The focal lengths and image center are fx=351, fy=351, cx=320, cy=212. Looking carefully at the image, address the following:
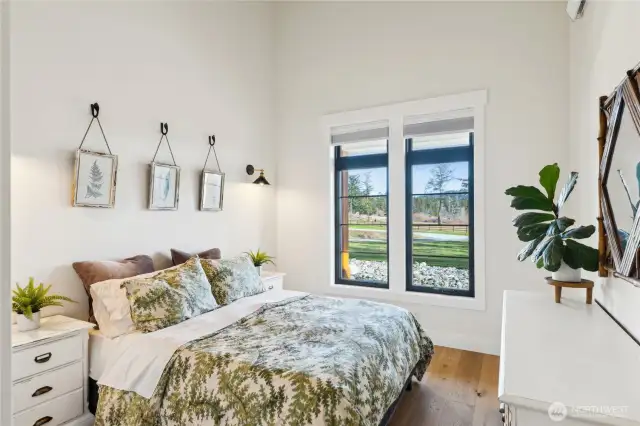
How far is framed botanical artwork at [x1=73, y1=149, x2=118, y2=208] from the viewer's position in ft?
7.92

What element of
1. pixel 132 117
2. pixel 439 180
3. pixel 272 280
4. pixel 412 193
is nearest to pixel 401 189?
pixel 412 193

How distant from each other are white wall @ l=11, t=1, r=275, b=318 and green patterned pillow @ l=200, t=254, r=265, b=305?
0.54 meters

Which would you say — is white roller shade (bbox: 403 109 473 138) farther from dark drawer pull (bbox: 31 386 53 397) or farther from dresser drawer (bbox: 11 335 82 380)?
dark drawer pull (bbox: 31 386 53 397)

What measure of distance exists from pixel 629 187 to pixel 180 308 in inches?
95.4

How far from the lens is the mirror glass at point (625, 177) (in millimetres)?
1291

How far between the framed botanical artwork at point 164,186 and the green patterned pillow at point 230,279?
0.62m

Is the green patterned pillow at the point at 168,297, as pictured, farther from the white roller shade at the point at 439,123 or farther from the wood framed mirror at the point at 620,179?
the white roller shade at the point at 439,123

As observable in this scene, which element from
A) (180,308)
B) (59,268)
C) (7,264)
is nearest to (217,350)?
(180,308)

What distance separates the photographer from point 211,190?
3.49m

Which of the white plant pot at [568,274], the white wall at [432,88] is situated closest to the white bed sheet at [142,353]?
the white plant pot at [568,274]

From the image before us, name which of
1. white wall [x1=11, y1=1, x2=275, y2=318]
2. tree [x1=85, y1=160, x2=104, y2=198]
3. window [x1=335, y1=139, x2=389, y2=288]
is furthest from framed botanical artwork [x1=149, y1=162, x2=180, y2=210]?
window [x1=335, y1=139, x2=389, y2=288]

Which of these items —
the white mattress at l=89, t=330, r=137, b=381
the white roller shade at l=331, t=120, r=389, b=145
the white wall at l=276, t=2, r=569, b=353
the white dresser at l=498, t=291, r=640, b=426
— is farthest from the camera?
the white roller shade at l=331, t=120, r=389, b=145

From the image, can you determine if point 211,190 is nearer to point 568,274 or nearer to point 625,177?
point 568,274

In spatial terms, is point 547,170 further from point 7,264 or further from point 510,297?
point 7,264
